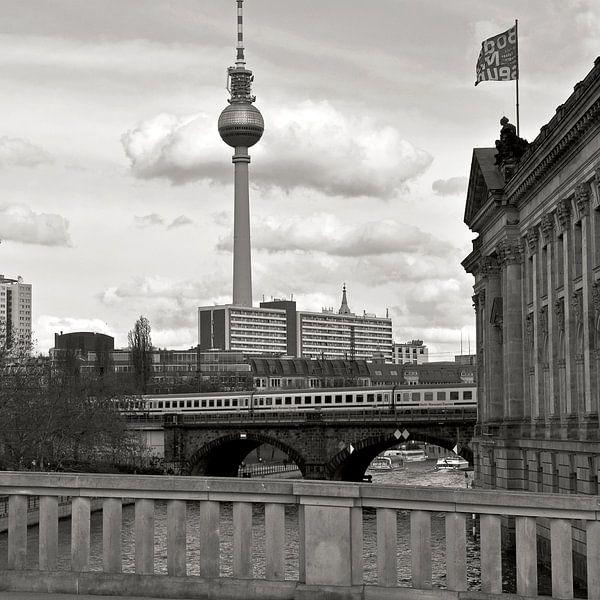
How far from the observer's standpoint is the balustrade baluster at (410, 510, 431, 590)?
691 inches

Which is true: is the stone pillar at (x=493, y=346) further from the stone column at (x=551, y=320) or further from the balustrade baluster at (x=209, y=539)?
the balustrade baluster at (x=209, y=539)

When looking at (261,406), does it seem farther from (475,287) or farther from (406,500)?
(406,500)

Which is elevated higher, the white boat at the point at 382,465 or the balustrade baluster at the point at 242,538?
the balustrade baluster at the point at 242,538

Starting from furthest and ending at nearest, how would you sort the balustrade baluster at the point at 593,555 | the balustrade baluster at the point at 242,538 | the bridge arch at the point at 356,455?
the bridge arch at the point at 356,455 → the balustrade baluster at the point at 242,538 → the balustrade baluster at the point at 593,555

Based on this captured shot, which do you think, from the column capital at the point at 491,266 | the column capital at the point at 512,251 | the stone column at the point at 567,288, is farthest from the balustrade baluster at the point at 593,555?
the column capital at the point at 491,266

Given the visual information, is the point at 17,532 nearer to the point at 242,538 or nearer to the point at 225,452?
the point at 242,538

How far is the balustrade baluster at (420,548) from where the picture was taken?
17562mm

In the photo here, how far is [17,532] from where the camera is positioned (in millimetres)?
19359

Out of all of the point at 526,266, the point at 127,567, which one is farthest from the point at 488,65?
the point at 127,567

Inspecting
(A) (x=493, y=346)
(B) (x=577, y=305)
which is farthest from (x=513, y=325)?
(B) (x=577, y=305)

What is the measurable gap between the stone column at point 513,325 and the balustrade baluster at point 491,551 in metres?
56.3

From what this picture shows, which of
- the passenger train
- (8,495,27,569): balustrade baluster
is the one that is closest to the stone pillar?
the passenger train

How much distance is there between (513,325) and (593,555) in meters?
57.1

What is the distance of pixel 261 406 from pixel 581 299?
97.4 meters
